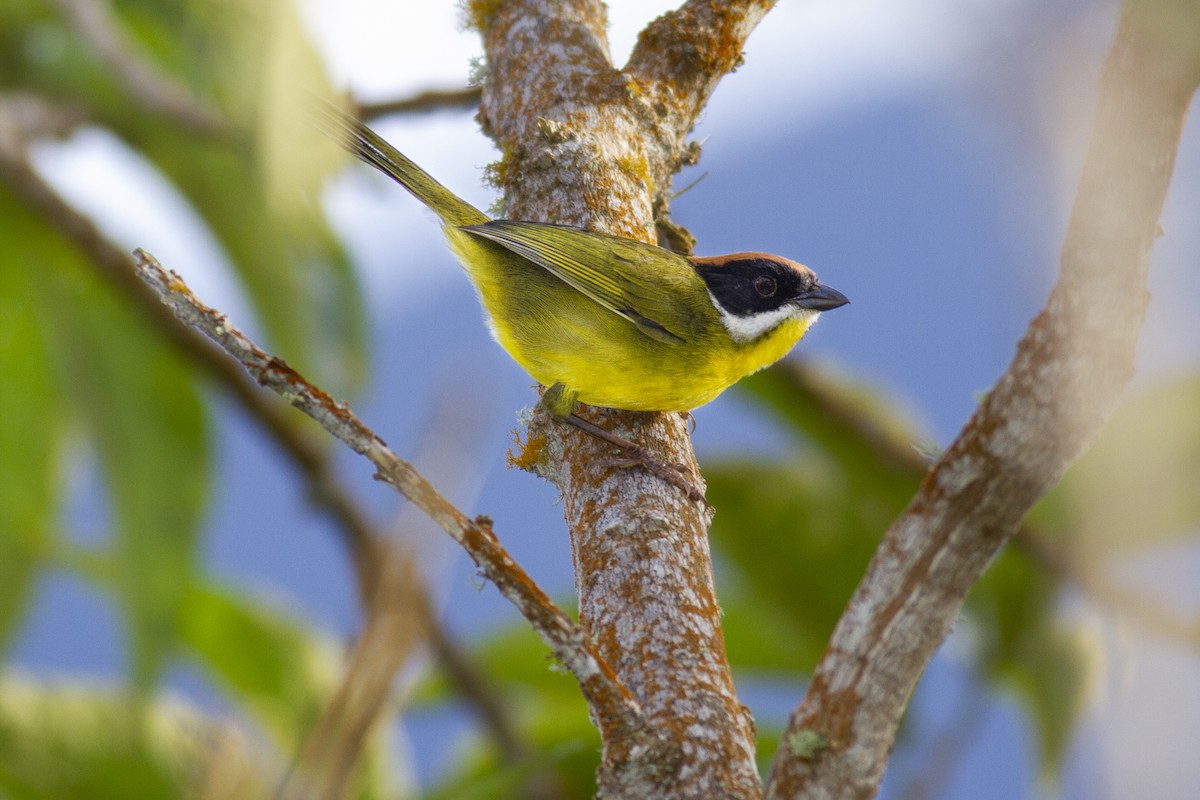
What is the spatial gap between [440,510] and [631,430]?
53.9 inches

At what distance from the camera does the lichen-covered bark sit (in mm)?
2018

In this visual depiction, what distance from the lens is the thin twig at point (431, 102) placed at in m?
3.88

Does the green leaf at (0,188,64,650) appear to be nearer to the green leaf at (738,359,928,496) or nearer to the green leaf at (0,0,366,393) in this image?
the green leaf at (0,0,366,393)

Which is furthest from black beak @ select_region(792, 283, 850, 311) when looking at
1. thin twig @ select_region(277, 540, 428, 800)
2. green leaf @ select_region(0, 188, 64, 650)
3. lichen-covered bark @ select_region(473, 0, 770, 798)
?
green leaf @ select_region(0, 188, 64, 650)

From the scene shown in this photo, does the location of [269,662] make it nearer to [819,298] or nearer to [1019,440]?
[819,298]

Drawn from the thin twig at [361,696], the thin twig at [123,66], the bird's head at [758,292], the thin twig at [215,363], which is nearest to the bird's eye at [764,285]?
the bird's head at [758,292]

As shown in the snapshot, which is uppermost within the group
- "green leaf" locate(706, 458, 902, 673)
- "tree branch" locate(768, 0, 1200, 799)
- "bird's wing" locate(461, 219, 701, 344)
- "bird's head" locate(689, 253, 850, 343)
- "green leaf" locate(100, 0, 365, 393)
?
"green leaf" locate(100, 0, 365, 393)

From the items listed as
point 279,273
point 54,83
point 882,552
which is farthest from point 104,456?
point 882,552

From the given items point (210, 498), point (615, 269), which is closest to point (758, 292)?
point (615, 269)

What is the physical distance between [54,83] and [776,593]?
4.60 m

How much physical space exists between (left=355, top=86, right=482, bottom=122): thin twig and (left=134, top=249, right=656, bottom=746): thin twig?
1.93 m

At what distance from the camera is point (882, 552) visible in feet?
5.24

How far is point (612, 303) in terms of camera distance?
3.63m

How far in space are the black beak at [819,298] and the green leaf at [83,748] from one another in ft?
11.1
